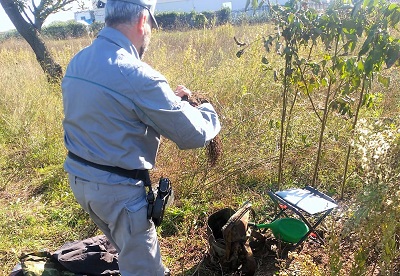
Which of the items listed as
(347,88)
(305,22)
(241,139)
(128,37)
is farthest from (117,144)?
(241,139)

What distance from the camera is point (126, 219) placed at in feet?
6.94

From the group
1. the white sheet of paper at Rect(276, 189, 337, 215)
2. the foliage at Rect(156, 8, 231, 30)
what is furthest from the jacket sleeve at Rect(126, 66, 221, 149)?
the foliage at Rect(156, 8, 231, 30)

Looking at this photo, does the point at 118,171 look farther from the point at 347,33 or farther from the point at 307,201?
the point at 347,33

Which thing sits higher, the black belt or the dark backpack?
the black belt

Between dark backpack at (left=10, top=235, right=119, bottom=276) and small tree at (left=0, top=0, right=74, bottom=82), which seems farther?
small tree at (left=0, top=0, right=74, bottom=82)

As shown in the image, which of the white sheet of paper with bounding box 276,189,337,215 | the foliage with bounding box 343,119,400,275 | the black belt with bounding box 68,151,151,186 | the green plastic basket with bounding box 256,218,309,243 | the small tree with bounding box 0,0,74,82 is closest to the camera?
the foliage with bounding box 343,119,400,275

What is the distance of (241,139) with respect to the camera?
4.27 meters

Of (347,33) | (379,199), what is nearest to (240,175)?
(347,33)

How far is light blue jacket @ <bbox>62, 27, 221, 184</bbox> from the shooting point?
1.86m

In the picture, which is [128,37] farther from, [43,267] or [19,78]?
[19,78]

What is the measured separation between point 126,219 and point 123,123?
542 millimetres

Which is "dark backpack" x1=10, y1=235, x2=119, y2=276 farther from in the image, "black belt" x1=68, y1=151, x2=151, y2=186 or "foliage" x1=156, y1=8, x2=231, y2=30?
"foliage" x1=156, y1=8, x2=231, y2=30

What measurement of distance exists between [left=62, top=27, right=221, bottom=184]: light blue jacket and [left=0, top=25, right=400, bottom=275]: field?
2.95 feet

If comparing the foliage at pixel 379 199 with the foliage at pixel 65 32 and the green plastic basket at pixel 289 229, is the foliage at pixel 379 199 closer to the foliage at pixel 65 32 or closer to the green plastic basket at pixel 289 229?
the green plastic basket at pixel 289 229
